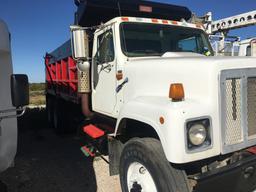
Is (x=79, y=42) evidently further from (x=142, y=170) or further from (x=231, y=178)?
(x=231, y=178)

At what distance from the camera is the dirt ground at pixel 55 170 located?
14.3ft

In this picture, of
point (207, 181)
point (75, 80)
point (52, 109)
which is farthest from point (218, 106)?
point (52, 109)

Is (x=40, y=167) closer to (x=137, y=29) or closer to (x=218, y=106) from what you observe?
(x=137, y=29)

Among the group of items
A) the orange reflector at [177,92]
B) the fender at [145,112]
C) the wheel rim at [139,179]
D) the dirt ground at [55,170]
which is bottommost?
the dirt ground at [55,170]

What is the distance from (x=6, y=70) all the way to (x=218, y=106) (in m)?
2.20

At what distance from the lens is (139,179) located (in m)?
3.07

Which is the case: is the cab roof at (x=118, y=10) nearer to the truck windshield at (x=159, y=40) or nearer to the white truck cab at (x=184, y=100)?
the truck windshield at (x=159, y=40)

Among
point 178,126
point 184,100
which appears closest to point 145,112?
point 184,100

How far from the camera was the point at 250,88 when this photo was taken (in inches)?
106

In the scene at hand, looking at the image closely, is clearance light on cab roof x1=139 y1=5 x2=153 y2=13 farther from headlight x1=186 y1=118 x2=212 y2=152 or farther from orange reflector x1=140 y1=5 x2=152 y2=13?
headlight x1=186 y1=118 x2=212 y2=152

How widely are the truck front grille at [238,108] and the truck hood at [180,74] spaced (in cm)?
9

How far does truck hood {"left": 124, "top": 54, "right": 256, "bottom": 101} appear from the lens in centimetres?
259

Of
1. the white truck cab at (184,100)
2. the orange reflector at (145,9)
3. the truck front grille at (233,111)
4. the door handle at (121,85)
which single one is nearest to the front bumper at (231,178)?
the white truck cab at (184,100)

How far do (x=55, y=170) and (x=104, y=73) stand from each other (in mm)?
2143
